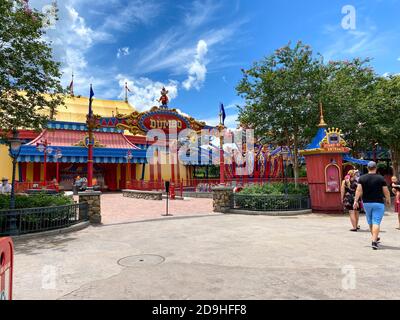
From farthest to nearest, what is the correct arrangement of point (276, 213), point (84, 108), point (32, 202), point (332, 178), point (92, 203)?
1. point (84, 108)
2. point (332, 178)
3. point (276, 213)
4. point (92, 203)
5. point (32, 202)

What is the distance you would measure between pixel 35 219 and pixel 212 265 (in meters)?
6.23

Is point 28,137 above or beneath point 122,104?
beneath

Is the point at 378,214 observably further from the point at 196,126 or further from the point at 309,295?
the point at 196,126

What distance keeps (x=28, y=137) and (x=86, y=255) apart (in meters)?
24.8

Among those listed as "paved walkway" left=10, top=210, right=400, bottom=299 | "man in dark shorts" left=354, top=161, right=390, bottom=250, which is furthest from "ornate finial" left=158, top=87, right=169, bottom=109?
"man in dark shorts" left=354, top=161, right=390, bottom=250

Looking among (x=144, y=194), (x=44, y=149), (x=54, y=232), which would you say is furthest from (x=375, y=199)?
(x=44, y=149)

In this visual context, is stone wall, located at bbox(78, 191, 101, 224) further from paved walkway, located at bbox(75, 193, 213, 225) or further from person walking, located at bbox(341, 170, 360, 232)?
person walking, located at bbox(341, 170, 360, 232)

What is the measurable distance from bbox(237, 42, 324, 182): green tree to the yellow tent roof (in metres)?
20.6

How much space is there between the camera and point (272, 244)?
7438 mm

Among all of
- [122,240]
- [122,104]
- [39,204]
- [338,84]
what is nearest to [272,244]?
[122,240]

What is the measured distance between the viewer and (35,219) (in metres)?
8.88

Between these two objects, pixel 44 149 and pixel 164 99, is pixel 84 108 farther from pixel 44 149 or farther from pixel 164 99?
pixel 164 99

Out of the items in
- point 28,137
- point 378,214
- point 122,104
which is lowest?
point 378,214

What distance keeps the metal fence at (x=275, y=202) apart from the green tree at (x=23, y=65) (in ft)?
30.8
